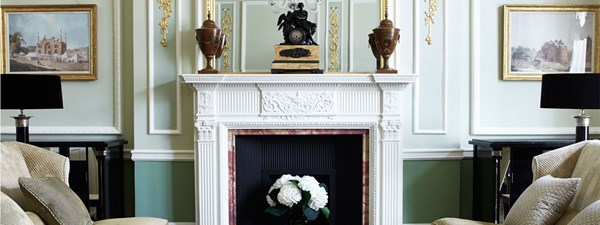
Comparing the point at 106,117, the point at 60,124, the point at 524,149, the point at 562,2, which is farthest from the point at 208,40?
the point at 562,2

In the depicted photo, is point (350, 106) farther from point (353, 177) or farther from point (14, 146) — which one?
point (14, 146)

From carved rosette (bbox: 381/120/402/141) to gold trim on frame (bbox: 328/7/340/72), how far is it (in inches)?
20.8

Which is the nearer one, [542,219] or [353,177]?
[542,219]

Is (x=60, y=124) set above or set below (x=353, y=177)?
above

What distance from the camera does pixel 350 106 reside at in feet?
12.3

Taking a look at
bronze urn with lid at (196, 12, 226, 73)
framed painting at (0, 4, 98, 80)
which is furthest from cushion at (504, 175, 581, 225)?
framed painting at (0, 4, 98, 80)

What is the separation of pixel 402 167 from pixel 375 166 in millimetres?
201

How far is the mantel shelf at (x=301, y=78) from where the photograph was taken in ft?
12.0

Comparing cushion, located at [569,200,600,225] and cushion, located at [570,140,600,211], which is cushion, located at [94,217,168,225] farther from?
cushion, located at [570,140,600,211]

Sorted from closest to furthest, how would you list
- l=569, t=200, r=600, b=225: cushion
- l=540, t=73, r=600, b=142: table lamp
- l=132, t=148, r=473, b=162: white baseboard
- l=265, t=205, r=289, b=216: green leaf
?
l=569, t=200, r=600, b=225: cushion < l=540, t=73, r=600, b=142: table lamp < l=265, t=205, r=289, b=216: green leaf < l=132, t=148, r=473, b=162: white baseboard

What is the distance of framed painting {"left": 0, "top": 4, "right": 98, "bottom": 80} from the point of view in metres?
4.02

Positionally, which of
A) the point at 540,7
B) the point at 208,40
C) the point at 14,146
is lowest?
the point at 14,146

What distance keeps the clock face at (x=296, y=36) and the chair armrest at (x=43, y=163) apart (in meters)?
1.69

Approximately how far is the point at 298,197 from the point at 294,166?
0.37 meters
